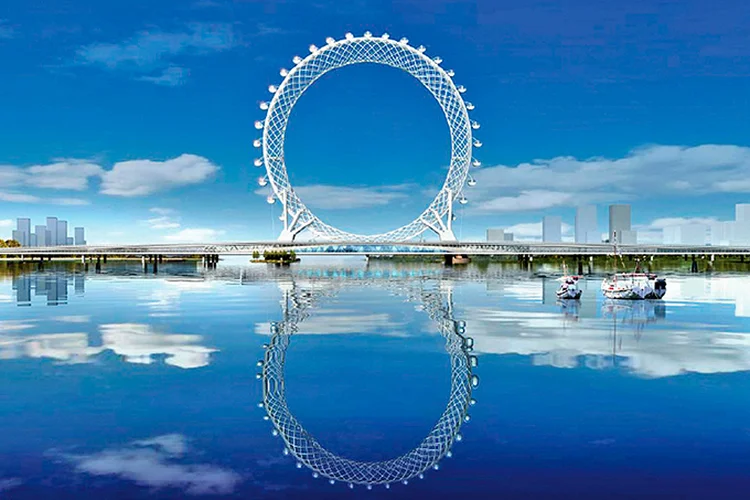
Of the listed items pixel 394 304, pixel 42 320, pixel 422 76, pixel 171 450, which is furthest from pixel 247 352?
pixel 422 76

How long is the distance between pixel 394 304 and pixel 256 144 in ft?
266

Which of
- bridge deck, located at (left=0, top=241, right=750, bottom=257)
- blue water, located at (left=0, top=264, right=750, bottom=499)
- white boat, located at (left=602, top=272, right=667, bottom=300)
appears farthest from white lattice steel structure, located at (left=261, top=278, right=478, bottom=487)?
bridge deck, located at (left=0, top=241, right=750, bottom=257)

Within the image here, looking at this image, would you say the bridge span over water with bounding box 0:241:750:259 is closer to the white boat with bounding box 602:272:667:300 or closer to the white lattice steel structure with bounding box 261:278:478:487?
the white boat with bounding box 602:272:667:300

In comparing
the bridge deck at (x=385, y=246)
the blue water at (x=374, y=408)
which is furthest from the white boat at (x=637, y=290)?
the bridge deck at (x=385, y=246)

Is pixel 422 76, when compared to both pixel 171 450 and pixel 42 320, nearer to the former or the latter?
pixel 42 320

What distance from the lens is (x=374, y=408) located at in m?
13.2

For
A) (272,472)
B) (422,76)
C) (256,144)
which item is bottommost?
(272,472)

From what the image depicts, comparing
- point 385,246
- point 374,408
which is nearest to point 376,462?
point 374,408

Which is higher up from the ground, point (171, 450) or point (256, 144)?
point (256, 144)

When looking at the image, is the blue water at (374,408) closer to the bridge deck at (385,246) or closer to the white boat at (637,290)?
the white boat at (637,290)

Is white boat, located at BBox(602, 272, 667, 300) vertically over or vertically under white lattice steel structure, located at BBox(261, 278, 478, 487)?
over

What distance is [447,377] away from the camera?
16.0m

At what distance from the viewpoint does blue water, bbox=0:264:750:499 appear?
946 cm

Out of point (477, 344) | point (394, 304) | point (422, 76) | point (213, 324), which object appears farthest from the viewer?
point (422, 76)
